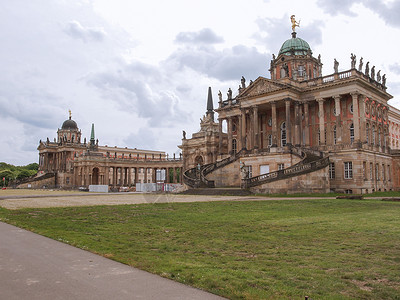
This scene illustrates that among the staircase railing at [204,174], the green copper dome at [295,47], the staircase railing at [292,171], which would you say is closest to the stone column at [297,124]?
the staircase railing at [204,174]

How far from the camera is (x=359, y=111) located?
48938 mm

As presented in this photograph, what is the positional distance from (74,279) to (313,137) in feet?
170

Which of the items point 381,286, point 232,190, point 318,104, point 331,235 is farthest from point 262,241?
point 318,104

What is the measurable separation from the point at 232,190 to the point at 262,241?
103 ft

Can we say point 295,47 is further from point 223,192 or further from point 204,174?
point 223,192

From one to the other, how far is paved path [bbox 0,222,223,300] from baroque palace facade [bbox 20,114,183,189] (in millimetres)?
76356

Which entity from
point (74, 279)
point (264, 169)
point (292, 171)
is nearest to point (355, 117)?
point (264, 169)

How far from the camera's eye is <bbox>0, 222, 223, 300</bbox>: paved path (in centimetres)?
614

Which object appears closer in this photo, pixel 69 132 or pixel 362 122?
pixel 362 122

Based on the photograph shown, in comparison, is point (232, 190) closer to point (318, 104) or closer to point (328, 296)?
point (318, 104)

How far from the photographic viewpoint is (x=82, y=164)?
103m

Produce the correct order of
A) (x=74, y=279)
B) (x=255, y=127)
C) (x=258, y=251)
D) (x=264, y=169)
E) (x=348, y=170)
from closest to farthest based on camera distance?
(x=74, y=279), (x=258, y=251), (x=348, y=170), (x=264, y=169), (x=255, y=127)

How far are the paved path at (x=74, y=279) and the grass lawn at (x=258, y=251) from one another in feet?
1.32

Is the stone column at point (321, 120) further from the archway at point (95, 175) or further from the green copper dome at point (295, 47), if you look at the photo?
the archway at point (95, 175)
